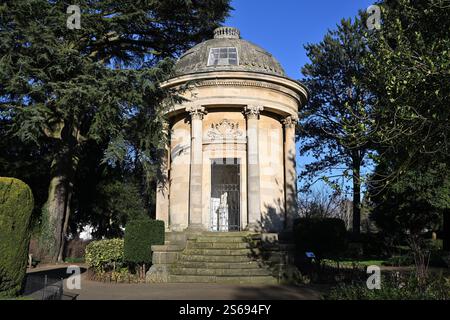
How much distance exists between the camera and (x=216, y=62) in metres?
19.3

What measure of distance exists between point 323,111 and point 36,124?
2088 centimetres

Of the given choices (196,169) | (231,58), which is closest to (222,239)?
(196,169)

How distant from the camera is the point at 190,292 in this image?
1120 centimetres

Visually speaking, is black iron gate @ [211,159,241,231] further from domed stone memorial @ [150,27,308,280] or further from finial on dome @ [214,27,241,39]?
finial on dome @ [214,27,241,39]

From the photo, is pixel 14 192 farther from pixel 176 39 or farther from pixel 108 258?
pixel 176 39

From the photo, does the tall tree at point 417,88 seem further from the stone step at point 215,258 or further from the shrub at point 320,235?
the stone step at point 215,258

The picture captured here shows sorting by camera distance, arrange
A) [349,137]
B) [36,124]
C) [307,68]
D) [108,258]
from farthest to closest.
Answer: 1. [307,68]
2. [108,258]
3. [36,124]
4. [349,137]

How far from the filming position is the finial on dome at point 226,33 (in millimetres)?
21266

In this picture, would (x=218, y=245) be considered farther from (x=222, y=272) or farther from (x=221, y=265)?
(x=222, y=272)

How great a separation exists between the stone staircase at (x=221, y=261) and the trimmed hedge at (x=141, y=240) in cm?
113

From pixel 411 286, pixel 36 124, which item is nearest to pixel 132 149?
pixel 36 124

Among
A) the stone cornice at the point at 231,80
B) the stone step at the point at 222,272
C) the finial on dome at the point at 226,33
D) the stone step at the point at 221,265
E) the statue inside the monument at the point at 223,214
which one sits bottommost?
the stone step at the point at 222,272

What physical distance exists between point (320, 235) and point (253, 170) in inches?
145

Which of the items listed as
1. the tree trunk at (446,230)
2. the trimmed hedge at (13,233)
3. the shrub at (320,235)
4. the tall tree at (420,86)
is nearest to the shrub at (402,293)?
the tall tree at (420,86)
